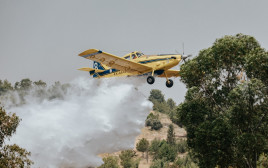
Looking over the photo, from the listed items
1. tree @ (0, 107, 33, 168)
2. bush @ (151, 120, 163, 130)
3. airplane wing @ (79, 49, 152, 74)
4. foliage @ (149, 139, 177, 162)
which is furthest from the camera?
bush @ (151, 120, 163, 130)

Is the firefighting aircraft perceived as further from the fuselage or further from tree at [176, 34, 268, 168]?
tree at [176, 34, 268, 168]

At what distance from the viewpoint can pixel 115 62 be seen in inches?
1155

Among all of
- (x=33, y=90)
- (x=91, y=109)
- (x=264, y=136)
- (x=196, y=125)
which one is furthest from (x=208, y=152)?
(x=33, y=90)

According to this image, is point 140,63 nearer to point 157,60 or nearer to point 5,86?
point 157,60

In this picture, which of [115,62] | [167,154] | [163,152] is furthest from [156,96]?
[115,62]

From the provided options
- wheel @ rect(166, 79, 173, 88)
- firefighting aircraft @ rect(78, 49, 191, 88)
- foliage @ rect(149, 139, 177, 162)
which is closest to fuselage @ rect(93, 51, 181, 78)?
firefighting aircraft @ rect(78, 49, 191, 88)

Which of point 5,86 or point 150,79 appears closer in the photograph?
point 150,79

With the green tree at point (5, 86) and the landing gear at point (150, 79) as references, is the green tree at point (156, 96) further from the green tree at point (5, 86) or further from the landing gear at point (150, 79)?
the landing gear at point (150, 79)

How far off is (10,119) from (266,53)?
15844mm

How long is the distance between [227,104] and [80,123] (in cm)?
1112

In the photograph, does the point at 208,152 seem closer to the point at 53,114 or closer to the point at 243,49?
the point at 243,49

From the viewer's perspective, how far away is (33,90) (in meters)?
33.5

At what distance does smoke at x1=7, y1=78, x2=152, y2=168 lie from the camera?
1090 inches

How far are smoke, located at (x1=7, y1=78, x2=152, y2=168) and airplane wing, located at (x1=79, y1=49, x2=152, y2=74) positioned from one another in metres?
1.89
